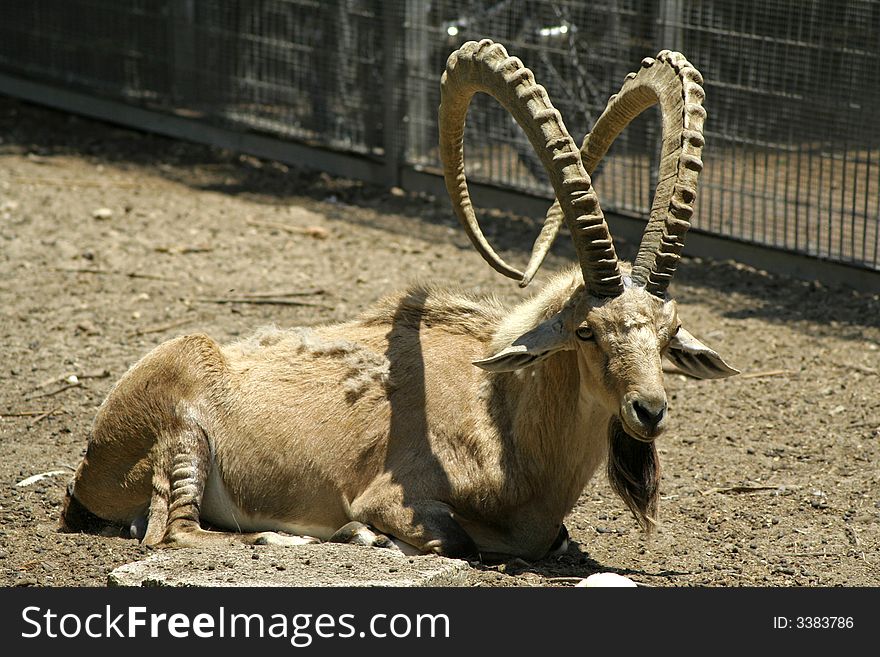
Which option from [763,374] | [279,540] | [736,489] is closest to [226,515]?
[279,540]

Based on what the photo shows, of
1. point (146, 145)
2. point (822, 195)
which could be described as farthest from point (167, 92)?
point (822, 195)

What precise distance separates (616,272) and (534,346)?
41 cm

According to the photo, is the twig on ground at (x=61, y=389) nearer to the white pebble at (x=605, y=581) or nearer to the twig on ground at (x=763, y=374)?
the white pebble at (x=605, y=581)

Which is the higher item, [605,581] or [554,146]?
[554,146]

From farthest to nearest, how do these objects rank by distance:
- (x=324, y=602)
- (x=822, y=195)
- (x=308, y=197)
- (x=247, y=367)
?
(x=308, y=197)
(x=822, y=195)
(x=247, y=367)
(x=324, y=602)

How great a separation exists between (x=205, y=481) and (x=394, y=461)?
857 millimetres

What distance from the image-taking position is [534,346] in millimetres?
4777

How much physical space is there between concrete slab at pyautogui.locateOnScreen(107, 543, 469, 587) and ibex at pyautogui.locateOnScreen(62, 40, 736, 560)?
0.36m

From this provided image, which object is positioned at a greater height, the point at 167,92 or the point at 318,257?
the point at 167,92

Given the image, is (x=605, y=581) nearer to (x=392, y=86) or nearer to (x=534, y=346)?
(x=534, y=346)

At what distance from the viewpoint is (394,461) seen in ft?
17.4

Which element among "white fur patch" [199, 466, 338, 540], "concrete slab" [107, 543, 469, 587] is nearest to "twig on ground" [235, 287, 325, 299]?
"white fur patch" [199, 466, 338, 540]

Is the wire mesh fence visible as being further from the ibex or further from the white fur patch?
the white fur patch

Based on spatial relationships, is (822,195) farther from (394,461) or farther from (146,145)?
(146,145)
